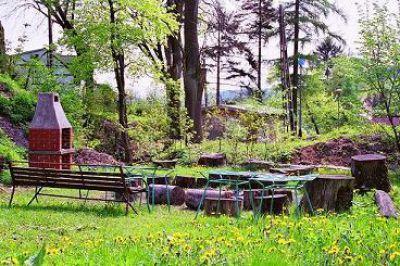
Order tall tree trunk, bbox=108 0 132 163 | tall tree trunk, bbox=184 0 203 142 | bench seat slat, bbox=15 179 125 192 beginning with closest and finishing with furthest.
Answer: bench seat slat, bbox=15 179 125 192 → tall tree trunk, bbox=108 0 132 163 → tall tree trunk, bbox=184 0 203 142

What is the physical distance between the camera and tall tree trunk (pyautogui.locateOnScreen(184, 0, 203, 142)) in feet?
80.4

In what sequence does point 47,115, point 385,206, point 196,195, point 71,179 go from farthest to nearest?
point 47,115 → point 196,195 → point 71,179 → point 385,206

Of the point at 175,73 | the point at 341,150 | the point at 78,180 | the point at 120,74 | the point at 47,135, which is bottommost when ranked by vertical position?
the point at 78,180

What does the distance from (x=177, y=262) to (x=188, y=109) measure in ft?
66.8

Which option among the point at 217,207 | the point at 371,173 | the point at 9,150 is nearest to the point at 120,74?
the point at 9,150

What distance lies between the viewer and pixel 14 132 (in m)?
19.1

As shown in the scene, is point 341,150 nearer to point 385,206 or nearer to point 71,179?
point 385,206

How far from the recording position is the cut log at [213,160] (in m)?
19.5

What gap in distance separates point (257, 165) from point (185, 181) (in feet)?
13.5

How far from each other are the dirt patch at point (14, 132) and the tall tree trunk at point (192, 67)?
7.27 metres

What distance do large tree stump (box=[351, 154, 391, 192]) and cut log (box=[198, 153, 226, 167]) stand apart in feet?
20.3

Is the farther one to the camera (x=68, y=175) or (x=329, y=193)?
(x=68, y=175)

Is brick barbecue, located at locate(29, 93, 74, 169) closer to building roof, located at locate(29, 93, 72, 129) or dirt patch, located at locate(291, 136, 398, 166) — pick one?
building roof, located at locate(29, 93, 72, 129)

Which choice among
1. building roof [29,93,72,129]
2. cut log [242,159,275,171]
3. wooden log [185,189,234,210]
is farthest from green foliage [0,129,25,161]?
cut log [242,159,275,171]
